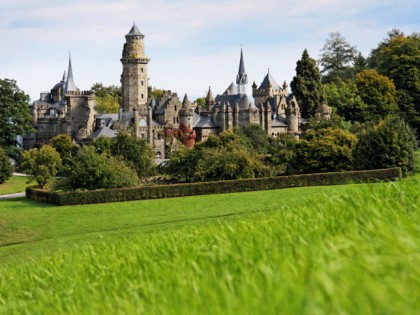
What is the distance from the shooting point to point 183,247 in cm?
835

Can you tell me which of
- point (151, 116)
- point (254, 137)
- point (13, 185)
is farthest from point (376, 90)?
point (13, 185)

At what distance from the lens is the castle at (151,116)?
300 ft

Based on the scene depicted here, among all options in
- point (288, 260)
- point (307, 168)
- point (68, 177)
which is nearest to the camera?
point (288, 260)

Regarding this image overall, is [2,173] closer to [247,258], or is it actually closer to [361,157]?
[361,157]

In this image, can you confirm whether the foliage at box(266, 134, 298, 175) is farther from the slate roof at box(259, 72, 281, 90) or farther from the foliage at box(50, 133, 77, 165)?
the slate roof at box(259, 72, 281, 90)

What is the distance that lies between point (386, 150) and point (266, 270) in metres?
50.5

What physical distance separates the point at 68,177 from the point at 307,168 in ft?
60.9

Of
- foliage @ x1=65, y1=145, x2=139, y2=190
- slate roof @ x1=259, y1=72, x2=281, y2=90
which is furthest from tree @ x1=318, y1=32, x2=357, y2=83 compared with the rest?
foliage @ x1=65, y1=145, x2=139, y2=190

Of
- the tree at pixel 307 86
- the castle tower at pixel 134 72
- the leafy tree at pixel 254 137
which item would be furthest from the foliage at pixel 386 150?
the castle tower at pixel 134 72

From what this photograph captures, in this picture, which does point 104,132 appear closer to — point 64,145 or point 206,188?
point 64,145

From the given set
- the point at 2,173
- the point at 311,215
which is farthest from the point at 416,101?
the point at 311,215

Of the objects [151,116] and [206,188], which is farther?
[151,116]

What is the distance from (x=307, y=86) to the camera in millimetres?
95188

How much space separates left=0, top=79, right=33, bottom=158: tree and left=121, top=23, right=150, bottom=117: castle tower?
54.6 feet
